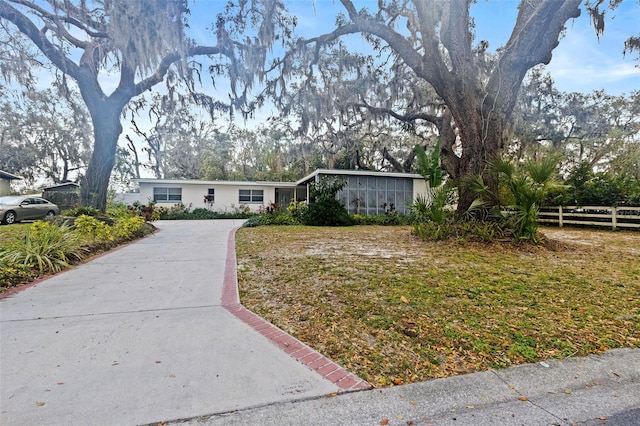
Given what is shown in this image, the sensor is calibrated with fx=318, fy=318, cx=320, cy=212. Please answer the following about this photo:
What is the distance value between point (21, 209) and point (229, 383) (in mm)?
15753

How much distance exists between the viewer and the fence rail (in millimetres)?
11125

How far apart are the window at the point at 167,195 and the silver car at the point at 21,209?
6.09m

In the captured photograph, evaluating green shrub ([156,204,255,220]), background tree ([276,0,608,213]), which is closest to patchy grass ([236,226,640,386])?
background tree ([276,0,608,213])

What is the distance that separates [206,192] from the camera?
20797mm

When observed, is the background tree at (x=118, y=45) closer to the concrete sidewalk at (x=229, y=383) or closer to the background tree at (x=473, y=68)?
the background tree at (x=473, y=68)

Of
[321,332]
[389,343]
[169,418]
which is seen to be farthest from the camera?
[321,332]

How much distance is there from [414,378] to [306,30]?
11289mm

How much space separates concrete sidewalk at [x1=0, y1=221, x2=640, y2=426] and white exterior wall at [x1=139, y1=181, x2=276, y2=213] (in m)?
18.2

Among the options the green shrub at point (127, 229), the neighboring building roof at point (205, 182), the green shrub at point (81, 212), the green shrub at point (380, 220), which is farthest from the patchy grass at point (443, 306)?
the neighboring building roof at point (205, 182)

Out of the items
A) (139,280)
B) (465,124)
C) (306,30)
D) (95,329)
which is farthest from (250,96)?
(95,329)

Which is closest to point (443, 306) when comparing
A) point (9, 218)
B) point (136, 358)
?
point (136, 358)

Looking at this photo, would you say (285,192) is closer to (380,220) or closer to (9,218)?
(380,220)

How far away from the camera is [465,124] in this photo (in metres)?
8.02

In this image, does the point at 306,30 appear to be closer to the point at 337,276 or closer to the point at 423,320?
the point at 337,276
